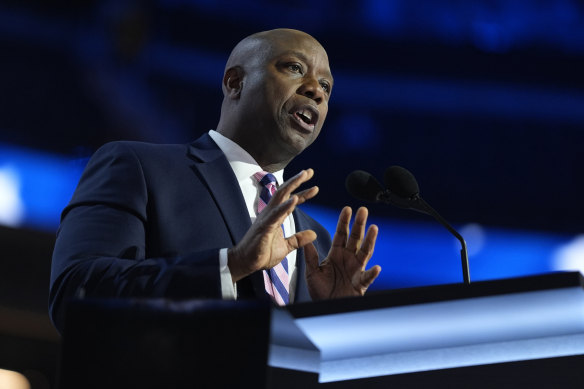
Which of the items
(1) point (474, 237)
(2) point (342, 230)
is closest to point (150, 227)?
(2) point (342, 230)

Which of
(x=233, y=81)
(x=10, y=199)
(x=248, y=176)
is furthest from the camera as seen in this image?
(x=10, y=199)

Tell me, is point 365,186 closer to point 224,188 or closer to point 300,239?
point 224,188

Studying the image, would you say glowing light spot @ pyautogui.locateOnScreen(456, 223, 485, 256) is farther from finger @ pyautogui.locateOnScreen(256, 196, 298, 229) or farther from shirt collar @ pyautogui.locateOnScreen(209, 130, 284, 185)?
finger @ pyautogui.locateOnScreen(256, 196, 298, 229)

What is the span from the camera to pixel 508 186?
6168 millimetres

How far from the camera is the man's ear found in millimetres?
2170

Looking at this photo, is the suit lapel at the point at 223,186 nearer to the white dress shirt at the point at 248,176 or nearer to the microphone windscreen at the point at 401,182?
the white dress shirt at the point at 248,176

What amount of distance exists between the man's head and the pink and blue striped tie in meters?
0.16

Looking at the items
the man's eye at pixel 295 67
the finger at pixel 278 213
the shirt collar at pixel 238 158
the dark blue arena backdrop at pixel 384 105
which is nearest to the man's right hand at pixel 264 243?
the finger at pixel 278 213

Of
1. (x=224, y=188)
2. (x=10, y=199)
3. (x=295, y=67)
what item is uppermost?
(x=10, y=199)

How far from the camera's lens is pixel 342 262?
1.70 metres

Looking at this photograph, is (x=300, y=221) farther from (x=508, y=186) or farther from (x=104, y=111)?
(x=508, y=186)

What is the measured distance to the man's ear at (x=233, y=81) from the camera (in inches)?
85.4

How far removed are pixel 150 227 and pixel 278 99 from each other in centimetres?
56

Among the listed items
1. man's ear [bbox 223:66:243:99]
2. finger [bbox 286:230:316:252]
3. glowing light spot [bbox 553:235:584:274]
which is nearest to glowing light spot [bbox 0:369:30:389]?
glowing light spot [bbox 553:235:584:274]
